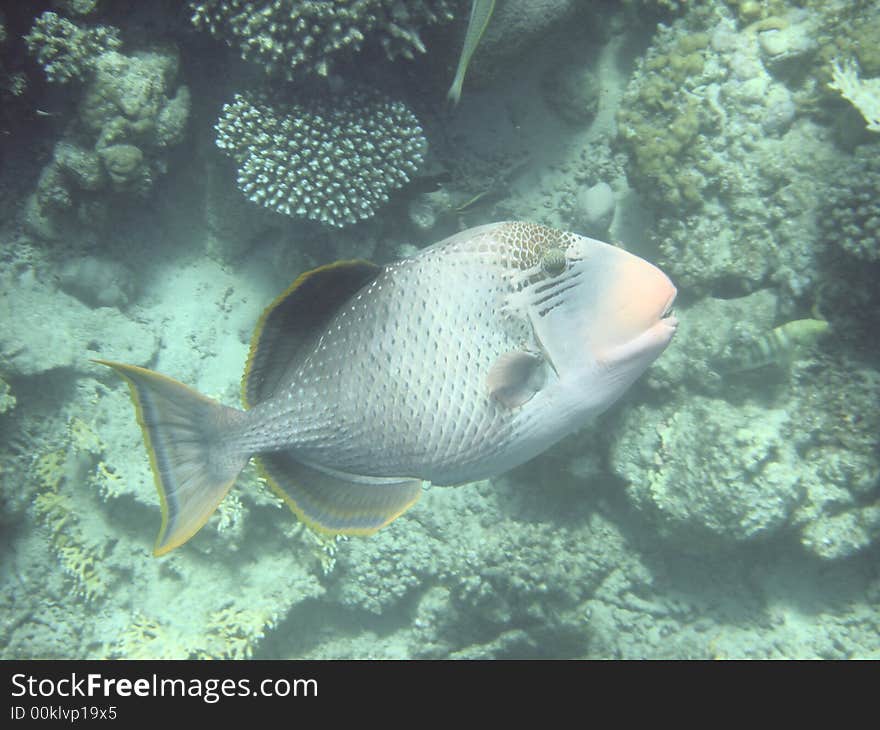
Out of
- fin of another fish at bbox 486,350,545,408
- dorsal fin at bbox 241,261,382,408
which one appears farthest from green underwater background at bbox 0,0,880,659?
fin of another fish at bbox 486,350,545,408

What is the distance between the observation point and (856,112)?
3695 millimetres

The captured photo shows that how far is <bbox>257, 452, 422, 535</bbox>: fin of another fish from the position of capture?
214 centimetres

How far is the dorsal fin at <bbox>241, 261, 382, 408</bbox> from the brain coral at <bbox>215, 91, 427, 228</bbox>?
182cm

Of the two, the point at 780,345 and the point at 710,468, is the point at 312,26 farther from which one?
the point at 710,468

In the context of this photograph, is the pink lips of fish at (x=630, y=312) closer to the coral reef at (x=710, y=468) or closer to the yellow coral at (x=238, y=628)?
the coral reef at (x=710, y=468)

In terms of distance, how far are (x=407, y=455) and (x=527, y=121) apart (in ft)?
12.3

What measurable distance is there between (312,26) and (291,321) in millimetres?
2407

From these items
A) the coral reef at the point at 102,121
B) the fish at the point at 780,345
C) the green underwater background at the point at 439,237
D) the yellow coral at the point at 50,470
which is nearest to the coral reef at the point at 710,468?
the green underwater background at the point at 439,237

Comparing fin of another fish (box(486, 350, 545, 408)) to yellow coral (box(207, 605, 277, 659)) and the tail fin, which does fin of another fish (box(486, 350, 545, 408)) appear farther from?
yellow coral (box(207, 605, 277, 659))

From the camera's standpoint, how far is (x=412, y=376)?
1.99m

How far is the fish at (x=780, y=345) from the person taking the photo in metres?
3.45
